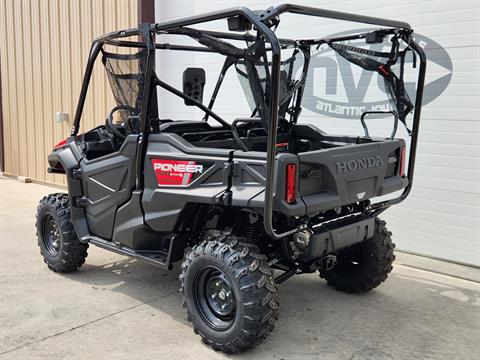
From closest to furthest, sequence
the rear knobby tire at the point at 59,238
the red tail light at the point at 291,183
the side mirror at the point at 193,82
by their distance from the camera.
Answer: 1. the red tail light at the point at 291,183
2. the side mirror at the point at 193,82
3. the rear knobby tire at the point at 59,238

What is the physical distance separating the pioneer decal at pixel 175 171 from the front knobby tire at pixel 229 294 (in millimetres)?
437

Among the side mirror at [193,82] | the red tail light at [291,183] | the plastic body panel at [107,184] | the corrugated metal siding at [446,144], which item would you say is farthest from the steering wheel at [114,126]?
the corrugated metal siding at [446,144]

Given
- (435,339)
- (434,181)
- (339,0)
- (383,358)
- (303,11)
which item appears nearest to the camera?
(303,11)

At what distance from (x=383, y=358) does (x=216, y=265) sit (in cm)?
115

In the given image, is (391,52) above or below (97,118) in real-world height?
above

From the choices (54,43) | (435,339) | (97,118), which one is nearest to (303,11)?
(435,339)

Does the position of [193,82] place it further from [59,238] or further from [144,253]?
[59,238]

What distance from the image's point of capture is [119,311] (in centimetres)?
396

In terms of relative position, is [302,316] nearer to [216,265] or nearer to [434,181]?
[216,265]

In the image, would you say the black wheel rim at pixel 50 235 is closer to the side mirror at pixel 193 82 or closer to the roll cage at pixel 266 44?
the roll cage at pixel 266 44

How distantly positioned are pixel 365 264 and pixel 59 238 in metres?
2.59

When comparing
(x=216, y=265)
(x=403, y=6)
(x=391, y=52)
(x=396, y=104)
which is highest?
(x=403, y=6)

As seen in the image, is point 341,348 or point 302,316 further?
point 302,316

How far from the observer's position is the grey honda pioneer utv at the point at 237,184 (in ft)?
10.2
